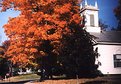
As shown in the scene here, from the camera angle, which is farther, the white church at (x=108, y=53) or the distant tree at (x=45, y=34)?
the white church at (x=108, y=53)

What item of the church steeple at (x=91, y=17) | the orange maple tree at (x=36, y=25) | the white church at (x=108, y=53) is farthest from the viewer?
the church steeple at (x=91, y=17)

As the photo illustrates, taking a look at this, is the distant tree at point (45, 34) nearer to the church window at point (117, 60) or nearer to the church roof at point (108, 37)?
the church roof at point (108, 37)

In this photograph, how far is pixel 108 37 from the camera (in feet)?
133

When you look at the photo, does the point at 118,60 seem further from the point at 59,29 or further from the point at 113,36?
the point at 59,29

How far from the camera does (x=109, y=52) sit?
3803 centimetres

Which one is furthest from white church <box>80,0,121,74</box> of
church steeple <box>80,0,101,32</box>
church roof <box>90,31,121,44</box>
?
church steeple <box>80,0,101,32</box>

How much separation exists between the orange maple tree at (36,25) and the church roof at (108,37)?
9301mm

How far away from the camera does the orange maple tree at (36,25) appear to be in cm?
2841

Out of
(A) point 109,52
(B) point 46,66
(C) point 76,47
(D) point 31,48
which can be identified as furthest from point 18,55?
(A) point 109,52

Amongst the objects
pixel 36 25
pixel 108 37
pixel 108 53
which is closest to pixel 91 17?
pixel 108 37

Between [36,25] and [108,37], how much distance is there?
15.5m

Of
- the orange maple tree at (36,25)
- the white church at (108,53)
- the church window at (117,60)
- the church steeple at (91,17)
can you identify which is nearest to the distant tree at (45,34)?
the orange maple tree at (36,25)

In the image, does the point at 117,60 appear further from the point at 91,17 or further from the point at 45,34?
the point at 45,34

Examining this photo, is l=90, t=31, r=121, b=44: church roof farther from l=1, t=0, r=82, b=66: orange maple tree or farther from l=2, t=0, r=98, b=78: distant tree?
l=1, t=0, r=82, b=66: orange maple tree
